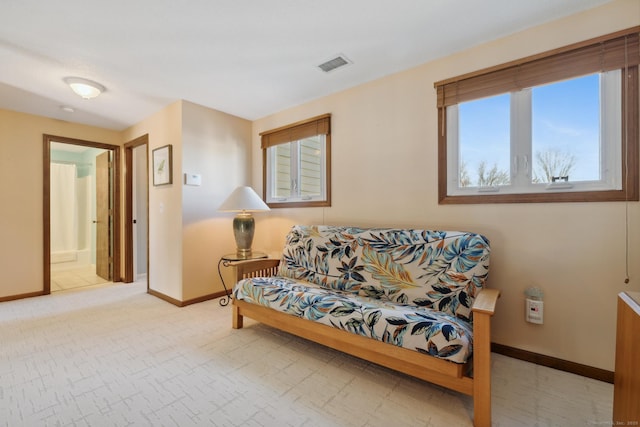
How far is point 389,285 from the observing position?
2.07 metres

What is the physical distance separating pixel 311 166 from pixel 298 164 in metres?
0.19

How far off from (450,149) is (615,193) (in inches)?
39.7

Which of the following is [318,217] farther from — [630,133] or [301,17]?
[630,133]

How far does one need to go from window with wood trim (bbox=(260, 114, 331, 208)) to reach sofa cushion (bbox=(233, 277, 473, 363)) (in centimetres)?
120

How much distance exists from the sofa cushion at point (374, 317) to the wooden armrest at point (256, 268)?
24 centimetres

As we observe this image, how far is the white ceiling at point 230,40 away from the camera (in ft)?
5.62

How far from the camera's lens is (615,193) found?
1.65 metres

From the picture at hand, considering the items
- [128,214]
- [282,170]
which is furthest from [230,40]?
[128,214]

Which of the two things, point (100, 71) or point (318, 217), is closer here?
point (100, 71)

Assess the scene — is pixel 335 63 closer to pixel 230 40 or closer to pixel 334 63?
pixel 334 63

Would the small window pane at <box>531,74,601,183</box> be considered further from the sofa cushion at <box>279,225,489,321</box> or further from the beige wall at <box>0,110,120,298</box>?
the beige wall at <box>0,110,120,298</box>

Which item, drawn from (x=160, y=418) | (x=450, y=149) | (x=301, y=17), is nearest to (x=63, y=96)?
(x=301, y=17)

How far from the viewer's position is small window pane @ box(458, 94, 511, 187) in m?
2.06

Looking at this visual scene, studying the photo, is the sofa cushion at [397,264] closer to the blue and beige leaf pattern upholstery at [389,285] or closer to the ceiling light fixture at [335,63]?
the blue and beige leaf pattern upholstery at [389,285]
